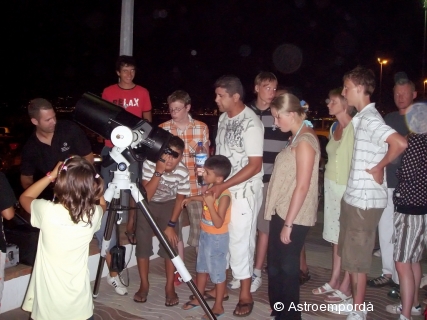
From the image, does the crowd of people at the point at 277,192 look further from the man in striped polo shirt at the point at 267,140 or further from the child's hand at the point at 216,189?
the man in striped polo shirt at the point at 267,140

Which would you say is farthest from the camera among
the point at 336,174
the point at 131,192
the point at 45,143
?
the point at 336,174

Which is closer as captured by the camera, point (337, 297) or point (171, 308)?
point (171, 308)

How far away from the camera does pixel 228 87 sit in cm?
331

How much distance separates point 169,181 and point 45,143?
1054 millimetres

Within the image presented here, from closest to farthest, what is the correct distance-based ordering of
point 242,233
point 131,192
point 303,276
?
point 131,192, point 242,233, point 303,276

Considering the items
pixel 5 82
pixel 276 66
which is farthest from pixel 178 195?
pixel 276 66

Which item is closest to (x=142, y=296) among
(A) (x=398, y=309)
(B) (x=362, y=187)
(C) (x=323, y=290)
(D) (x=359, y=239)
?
(C) (x=323, y=290)

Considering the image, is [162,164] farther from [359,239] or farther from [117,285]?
[359,239]

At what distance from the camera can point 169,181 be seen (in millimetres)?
3498

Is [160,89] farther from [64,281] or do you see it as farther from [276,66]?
[64,281]

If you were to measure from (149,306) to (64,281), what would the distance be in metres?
1.42

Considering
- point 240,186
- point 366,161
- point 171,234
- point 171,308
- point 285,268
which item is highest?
point 366,161

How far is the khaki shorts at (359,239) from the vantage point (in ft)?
9.82

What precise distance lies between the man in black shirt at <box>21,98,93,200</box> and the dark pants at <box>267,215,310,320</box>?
5.80 feet
